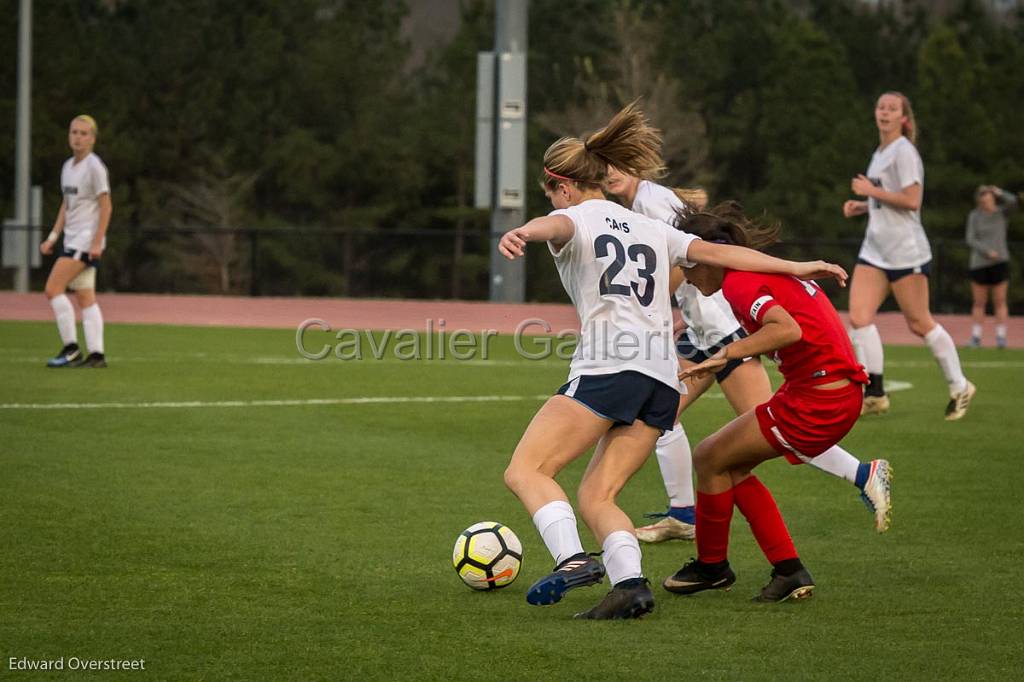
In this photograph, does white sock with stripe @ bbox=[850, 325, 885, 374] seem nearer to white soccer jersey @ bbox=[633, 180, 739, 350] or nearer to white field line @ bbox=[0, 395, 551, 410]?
white field line @ bbox=[0, 395, 551, 410]

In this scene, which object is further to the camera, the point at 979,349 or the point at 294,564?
the point at 979,349

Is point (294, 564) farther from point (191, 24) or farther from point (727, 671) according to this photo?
point (191, 24)

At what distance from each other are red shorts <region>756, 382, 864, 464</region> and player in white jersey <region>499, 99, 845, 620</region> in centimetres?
42

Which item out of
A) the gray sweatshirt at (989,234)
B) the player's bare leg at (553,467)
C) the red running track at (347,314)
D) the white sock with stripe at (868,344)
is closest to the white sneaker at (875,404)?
A: the white sock with stripe at (868,344)

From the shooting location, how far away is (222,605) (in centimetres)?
546

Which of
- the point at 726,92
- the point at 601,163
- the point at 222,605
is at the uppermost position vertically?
the point at 726,92

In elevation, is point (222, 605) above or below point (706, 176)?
below

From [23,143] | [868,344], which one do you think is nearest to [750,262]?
[868,344]

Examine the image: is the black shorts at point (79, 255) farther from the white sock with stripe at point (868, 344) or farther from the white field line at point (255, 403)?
the white sock with stripe at point (868, 344)

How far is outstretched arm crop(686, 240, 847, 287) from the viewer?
18.3 ft

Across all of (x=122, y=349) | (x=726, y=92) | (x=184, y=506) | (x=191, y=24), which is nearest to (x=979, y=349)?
(x=122, y=349)

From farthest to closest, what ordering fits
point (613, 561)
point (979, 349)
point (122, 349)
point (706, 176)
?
point (706, 176), point (979, 349), point (122, 349), point (613, 561)

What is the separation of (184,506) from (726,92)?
4290cm

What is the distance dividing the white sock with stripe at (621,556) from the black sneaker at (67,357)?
393 inches
